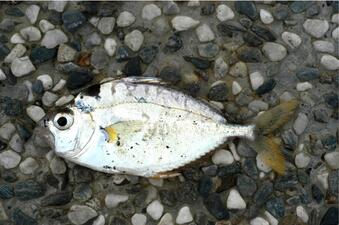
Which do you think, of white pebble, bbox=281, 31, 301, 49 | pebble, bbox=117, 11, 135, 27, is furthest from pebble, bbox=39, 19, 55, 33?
white pebble, bbox=281, 31, 301, 49

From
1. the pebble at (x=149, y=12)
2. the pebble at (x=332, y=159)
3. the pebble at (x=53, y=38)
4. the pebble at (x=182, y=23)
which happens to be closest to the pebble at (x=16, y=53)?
the pebble at (x=53, y=38)

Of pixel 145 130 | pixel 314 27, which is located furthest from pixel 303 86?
pixel 145 130

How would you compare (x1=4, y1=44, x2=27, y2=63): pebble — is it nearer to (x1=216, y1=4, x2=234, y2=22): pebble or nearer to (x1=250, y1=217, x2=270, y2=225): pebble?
(x1=216, y1=4, x2=234, y2=22): pebble

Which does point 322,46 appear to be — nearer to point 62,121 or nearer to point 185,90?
point 185,90

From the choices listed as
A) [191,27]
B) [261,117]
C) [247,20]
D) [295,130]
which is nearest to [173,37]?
[191,27]

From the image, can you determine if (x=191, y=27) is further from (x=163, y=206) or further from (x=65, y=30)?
(x=163, y=206)
